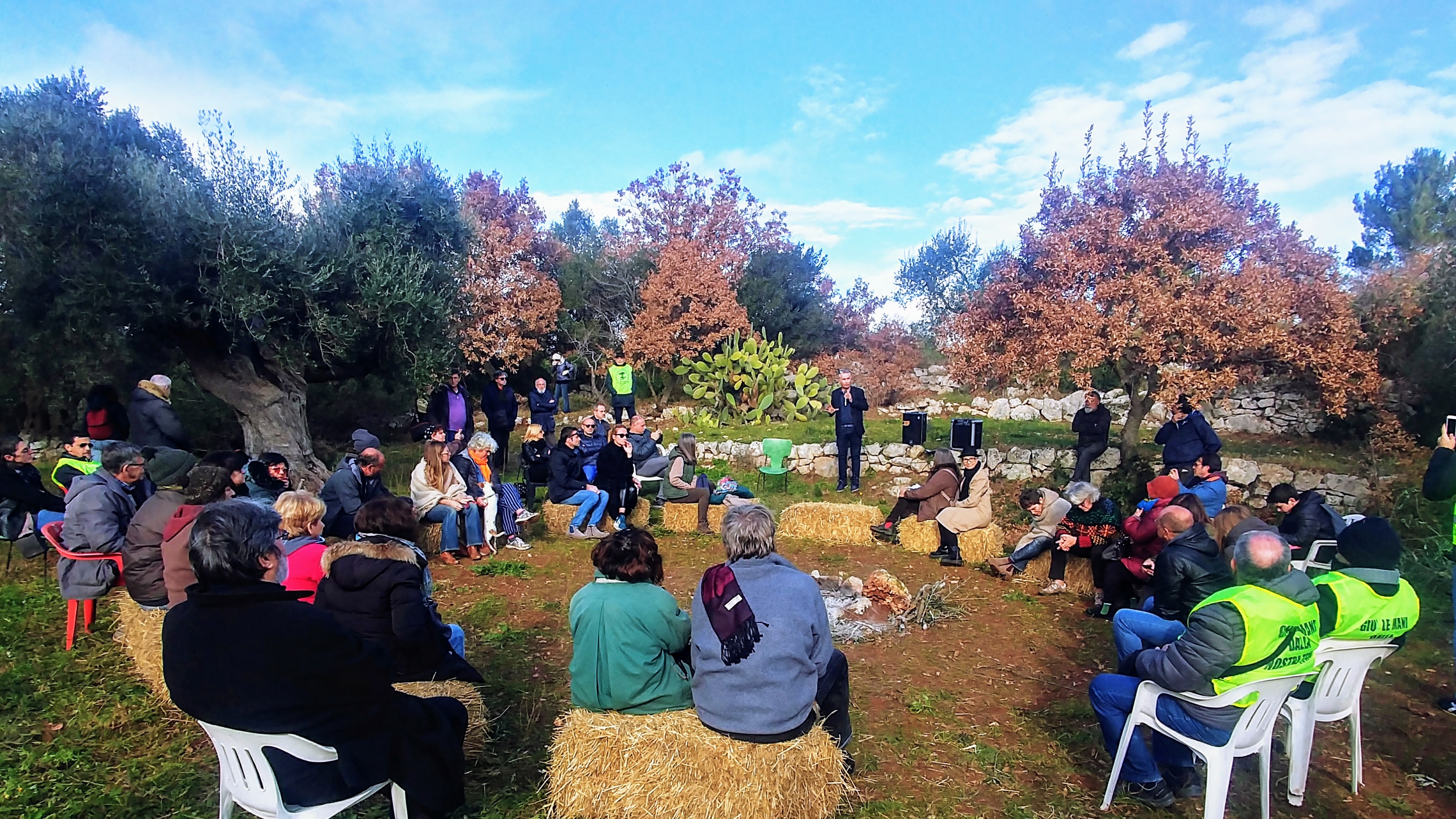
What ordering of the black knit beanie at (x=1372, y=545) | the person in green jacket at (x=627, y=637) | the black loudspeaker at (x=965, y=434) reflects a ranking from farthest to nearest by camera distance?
the black loudspeaker at (x=965, y=434) → the black knit beanie at (x=1372, y=545) → the person in green jacket at (x=627, y=637)

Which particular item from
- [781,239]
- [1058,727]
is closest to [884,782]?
[1058,727]

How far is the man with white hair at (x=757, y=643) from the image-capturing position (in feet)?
9.57

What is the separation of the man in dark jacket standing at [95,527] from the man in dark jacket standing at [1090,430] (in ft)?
31.4

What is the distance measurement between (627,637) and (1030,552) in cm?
501

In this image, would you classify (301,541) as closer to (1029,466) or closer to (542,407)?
(542,407)

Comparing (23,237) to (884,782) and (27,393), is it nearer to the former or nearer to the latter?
(27,393)

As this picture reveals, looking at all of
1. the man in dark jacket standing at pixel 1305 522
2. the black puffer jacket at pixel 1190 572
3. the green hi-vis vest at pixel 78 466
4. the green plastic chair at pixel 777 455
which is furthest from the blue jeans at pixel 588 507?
the man in dark jacket standing at pixel 1305 522

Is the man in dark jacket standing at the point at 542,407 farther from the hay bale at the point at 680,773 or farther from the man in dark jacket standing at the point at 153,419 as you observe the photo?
the hay bale at the point at 680,773

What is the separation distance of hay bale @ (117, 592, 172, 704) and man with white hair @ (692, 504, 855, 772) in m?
3.25

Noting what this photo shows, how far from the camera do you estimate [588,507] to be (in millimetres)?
8242

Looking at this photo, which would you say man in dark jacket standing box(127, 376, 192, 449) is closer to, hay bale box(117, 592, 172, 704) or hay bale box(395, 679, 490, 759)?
hay bale box(117, 592, 172, 704)

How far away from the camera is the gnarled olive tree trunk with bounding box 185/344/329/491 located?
29.9 ft

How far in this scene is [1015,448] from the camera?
11.1m

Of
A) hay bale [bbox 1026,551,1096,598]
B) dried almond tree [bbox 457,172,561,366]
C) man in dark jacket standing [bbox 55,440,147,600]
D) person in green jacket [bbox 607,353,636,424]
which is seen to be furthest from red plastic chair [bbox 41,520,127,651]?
dried almond tree [bbox 457,172,561,366]
